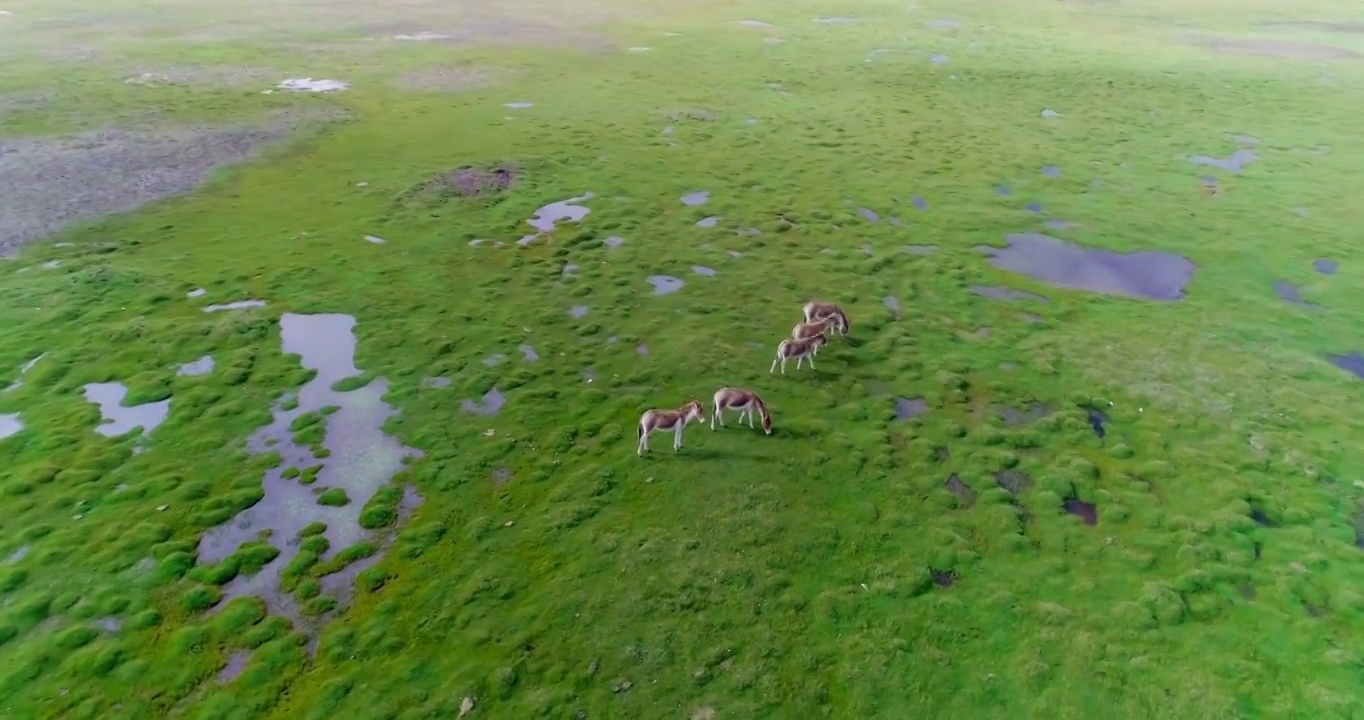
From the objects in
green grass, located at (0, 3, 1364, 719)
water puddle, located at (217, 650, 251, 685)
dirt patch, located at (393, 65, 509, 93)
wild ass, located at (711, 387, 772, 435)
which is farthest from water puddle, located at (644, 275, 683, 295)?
dirt patch, located at (393, 65, 509, 93)

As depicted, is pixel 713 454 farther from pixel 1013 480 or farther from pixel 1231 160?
pixel 1231 160

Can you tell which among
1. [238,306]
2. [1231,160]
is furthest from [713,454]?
[1231,160]

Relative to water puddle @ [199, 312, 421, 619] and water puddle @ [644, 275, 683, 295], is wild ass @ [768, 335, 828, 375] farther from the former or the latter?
water puddle @ [199, 312, 421, 619]

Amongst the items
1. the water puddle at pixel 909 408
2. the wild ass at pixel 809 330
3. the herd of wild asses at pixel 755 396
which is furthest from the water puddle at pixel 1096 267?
the water puddle at pixel 909 408

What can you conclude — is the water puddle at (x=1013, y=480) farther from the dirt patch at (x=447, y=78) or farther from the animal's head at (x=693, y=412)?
the dirt patch at (x=447, y=78)

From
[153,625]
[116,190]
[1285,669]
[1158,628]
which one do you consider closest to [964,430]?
[1158,628]

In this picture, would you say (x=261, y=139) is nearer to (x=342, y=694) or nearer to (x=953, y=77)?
(x=342, y=694)
